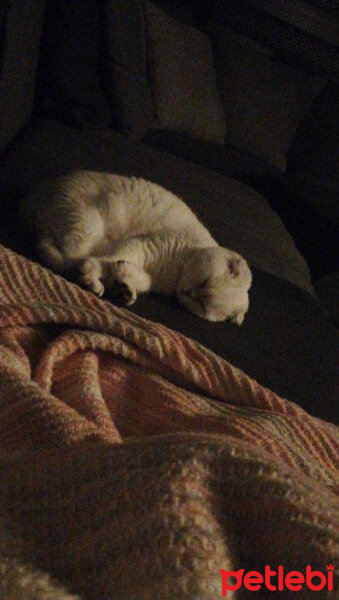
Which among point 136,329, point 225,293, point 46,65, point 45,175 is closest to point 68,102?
point 46,65

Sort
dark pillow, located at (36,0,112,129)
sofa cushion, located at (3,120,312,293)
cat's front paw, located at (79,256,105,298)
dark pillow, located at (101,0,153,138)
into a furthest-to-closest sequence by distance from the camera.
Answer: dark pillow, located at (101,0,153,138) → dark pillow, located at (36,0,112,129) → sofa cushion, located at (3,120,312,293) → cat's front paw, located at (79,256,105,298)

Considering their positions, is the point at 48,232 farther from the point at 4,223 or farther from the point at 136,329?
the point at 136,329

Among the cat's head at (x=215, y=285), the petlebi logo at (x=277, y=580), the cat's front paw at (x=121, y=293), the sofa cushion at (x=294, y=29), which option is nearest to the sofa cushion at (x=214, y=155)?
→ the sofa cushion at (x=294, y=29)

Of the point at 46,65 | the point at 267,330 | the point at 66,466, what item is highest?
the point at 46,65

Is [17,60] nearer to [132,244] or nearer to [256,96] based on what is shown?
[132,244]

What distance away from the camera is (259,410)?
89 cm

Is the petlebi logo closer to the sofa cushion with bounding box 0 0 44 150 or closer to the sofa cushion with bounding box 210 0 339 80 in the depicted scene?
the sofa cushion with bounding box 0 0 44 150

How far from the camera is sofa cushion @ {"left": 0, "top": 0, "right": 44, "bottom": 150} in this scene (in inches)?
49.5

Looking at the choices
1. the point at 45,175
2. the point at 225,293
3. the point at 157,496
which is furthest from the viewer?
the point at 45,175

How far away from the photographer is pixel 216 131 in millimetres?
2428

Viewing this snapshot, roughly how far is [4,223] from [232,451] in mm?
828

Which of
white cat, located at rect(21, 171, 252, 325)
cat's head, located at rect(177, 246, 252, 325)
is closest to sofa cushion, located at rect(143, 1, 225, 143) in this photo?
white cat, located at rect(21, 171, 252, 325)

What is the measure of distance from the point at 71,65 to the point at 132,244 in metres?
0.78

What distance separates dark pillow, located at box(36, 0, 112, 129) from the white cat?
0.58 metres
